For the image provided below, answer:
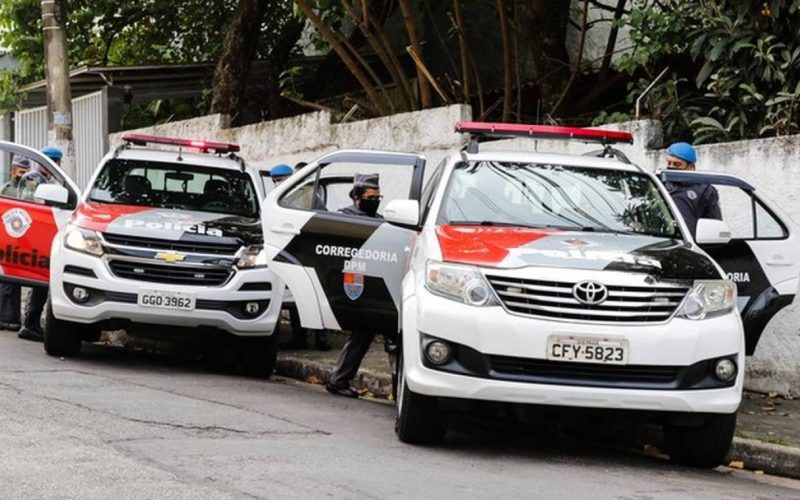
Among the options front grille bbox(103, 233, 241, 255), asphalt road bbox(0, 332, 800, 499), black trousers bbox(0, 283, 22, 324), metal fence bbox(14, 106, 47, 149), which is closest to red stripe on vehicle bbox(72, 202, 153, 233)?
front grille bbox(103, 233, 241, 255)

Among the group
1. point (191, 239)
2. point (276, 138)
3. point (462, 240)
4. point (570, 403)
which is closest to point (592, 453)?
point (570, 403)

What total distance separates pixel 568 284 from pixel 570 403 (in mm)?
647

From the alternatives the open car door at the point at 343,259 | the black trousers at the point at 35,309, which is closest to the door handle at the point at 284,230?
the open car door at the point at 343,259

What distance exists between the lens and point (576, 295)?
7.09m

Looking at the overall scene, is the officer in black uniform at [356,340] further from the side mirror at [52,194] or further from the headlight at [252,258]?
the side mirror at [52,194]

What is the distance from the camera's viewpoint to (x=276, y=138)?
1664 cm

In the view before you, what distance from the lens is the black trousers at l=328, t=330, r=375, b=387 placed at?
32.9ft

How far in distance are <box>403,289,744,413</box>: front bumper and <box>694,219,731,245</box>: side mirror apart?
1.02m

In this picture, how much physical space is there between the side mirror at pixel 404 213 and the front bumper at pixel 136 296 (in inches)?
109

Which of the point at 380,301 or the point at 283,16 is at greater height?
the point at 283,16

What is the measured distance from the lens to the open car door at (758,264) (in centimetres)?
888

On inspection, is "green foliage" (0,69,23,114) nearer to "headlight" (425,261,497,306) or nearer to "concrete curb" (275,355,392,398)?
"concrete curb" (275,355,392,398)

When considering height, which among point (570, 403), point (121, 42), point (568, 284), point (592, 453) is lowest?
point (592, 453)

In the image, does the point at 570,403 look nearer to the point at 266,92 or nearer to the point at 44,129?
the point at 266,92
